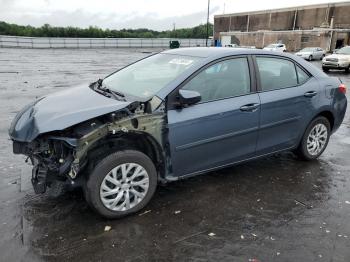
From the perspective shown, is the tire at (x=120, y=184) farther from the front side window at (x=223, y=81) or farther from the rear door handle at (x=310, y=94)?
the rear door handle at (x=310, y=94)

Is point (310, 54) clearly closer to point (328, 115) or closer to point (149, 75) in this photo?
point (328, 115)

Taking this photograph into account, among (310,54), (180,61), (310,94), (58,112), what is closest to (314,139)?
(310,94)

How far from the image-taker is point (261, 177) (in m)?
4.59

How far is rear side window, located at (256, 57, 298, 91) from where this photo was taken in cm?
433

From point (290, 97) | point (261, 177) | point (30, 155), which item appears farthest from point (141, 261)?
point (290, 97)

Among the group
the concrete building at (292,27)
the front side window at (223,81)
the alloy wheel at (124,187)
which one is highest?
the concrete building at (292,27)

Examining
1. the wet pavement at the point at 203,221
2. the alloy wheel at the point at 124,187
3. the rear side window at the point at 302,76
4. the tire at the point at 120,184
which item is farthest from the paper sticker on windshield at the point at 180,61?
the rear side window at the point at 302,76

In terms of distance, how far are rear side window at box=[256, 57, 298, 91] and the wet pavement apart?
1.21 m

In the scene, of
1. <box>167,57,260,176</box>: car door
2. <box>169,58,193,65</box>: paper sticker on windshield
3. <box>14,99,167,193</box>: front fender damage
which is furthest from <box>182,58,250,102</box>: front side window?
<box>14,99,167,193</box>: front fender damage

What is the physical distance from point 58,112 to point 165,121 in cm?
107

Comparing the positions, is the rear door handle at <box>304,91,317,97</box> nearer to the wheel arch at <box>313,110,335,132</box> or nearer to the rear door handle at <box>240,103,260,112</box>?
the wheel arch at <box>313,110,335,132</box>

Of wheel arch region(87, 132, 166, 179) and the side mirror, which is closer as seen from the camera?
wheel arch region(87, 132, 166, 179)

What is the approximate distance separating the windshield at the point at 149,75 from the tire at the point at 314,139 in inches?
81.3

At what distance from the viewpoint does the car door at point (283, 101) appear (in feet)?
14.1
